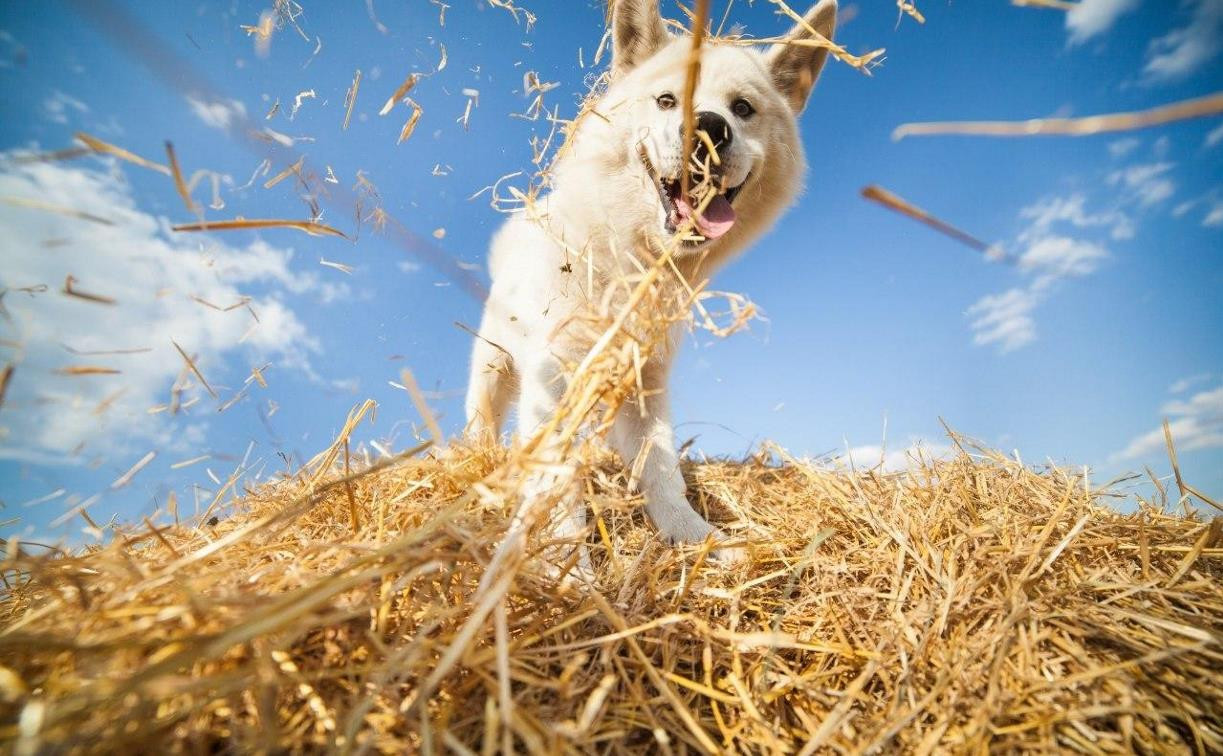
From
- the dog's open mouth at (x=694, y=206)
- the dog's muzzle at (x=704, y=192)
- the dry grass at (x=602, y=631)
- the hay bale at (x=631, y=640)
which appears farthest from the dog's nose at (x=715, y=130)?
the hay bale at (x=631, y=640)

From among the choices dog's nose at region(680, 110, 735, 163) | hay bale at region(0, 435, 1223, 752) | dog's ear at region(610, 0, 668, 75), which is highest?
dog's ear at region(610, 0, 668, 75)

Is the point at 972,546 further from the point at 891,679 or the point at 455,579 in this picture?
the point at 455,579

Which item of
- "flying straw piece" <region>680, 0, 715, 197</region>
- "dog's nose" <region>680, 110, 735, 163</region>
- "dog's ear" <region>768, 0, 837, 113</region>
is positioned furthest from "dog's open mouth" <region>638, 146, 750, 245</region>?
"dog's ear" <region>768, 0, 837, 113</region>

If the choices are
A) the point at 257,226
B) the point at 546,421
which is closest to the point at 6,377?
the point at 257,226

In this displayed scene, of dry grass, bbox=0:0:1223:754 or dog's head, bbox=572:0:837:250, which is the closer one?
dry grass, bbox=0:0:1223:754

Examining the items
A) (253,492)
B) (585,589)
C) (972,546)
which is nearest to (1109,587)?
(972,546)

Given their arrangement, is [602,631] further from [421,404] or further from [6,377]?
[6,377]

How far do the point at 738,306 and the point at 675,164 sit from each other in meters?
1.21

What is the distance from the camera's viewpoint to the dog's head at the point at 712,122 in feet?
7.32

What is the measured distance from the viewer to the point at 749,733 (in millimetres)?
1103

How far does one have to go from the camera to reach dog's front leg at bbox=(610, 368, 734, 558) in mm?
2137

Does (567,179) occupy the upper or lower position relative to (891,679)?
upper

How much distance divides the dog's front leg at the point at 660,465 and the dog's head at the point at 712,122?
0.82 metres

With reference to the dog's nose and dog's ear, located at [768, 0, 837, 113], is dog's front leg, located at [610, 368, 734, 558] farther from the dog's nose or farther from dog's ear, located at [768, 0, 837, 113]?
dog's ear, located at [768, 0, 837, 113]
